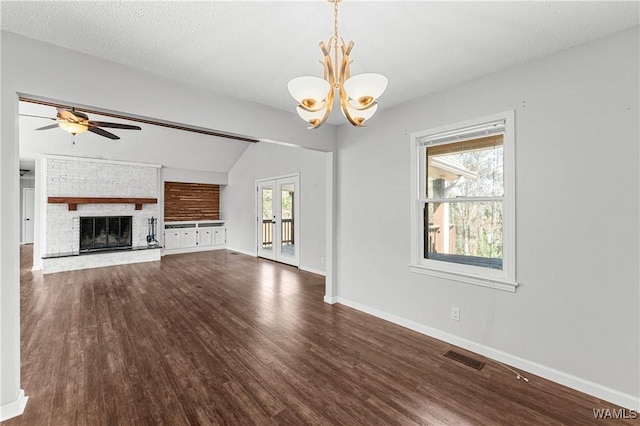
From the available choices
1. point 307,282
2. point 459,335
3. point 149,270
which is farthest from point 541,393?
point 149,270

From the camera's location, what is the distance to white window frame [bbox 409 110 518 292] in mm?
2492

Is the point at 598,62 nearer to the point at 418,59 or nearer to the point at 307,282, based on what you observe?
the point at 418,59

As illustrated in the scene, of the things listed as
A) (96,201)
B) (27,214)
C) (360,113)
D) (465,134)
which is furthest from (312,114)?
(27,214)

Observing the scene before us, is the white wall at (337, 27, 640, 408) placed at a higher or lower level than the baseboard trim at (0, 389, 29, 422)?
higher

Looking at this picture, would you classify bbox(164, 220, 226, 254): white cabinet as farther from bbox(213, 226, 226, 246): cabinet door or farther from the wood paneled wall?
the wood paneled wall

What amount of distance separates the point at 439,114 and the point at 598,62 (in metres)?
1.20

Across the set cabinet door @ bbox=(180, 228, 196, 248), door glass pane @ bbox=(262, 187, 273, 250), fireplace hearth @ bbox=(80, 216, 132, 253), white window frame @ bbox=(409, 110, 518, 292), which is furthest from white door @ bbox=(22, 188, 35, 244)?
white window frame @ bbox=(409, 110, 518, 292)

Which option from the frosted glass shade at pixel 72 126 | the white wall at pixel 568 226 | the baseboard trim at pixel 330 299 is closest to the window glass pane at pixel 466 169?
the white wall at pixel 568 226

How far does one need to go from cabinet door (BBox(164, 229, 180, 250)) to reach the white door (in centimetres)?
616

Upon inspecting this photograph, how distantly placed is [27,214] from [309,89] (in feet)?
43.8

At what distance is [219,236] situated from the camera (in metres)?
9.23

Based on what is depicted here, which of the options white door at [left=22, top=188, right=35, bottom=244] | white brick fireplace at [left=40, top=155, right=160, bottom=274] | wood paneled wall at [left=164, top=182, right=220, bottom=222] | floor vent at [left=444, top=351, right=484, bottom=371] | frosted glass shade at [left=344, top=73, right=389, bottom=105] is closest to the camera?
frosted glass shade at [left=344, top=73, right=389, bottom=105]

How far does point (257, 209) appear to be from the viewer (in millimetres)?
7797

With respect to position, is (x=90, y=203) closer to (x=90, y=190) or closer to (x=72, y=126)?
(x=90, y=190)
